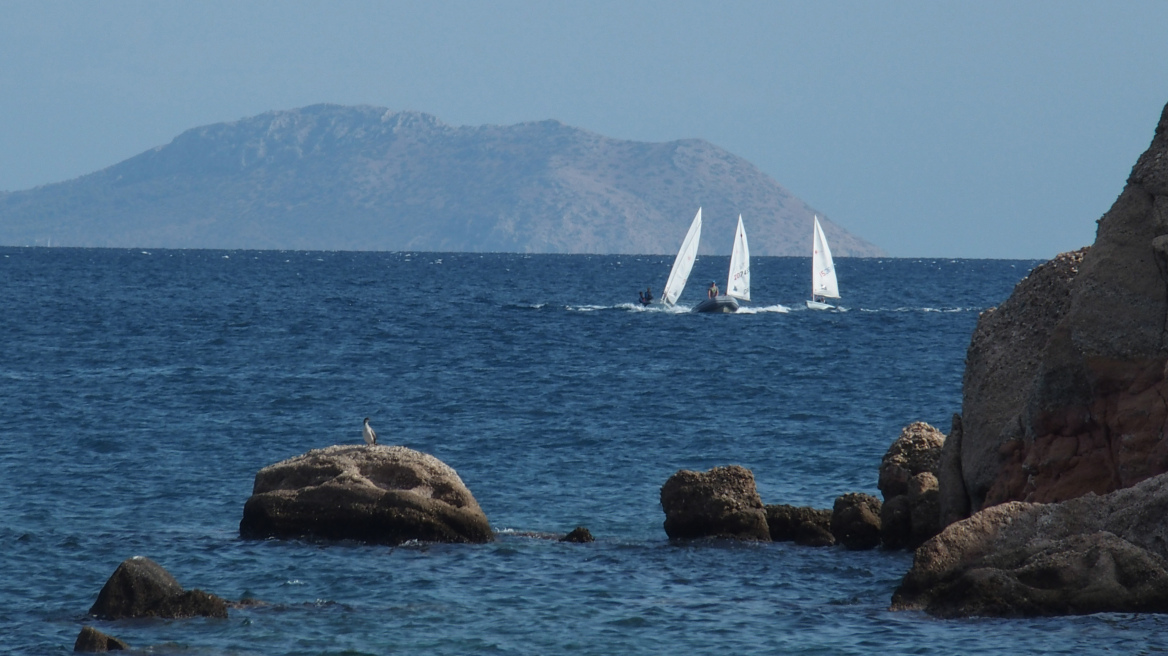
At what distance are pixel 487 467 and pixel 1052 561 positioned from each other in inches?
602

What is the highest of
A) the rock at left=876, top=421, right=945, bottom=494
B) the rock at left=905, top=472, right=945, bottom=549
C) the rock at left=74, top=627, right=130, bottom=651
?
the rock at left=876, top=421, right=945, bottom=494

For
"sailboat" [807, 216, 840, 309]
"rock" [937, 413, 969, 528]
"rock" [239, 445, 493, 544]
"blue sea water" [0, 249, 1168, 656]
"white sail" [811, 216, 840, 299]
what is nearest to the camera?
"blue sea water" [0, 249, 1168, 656]

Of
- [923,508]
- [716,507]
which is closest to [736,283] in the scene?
[716,507]

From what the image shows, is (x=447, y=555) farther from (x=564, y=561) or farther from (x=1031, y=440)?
(x=1031, y=440)

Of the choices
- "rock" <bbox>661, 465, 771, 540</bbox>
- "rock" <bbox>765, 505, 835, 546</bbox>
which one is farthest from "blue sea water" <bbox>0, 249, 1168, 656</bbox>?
"rock" <bbox>765, 505, 835, 546</bbox>

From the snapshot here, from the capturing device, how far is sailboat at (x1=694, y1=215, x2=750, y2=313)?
82938 mm

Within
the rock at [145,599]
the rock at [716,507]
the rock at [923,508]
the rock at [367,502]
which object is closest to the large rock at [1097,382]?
the rock at [923,508]

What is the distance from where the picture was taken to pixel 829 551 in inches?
850

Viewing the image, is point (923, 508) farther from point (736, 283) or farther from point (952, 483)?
point (736, 283)

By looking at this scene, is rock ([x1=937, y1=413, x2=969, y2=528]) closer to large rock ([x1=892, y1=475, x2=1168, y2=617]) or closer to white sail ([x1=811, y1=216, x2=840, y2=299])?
large rock ([x1=892, y1=475, x2=1168, y2=617])

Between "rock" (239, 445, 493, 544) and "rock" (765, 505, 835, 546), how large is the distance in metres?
4.72

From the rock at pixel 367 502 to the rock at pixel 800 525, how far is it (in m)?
4.72

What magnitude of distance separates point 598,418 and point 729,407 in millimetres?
4752

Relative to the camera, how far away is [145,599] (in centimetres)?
1683
